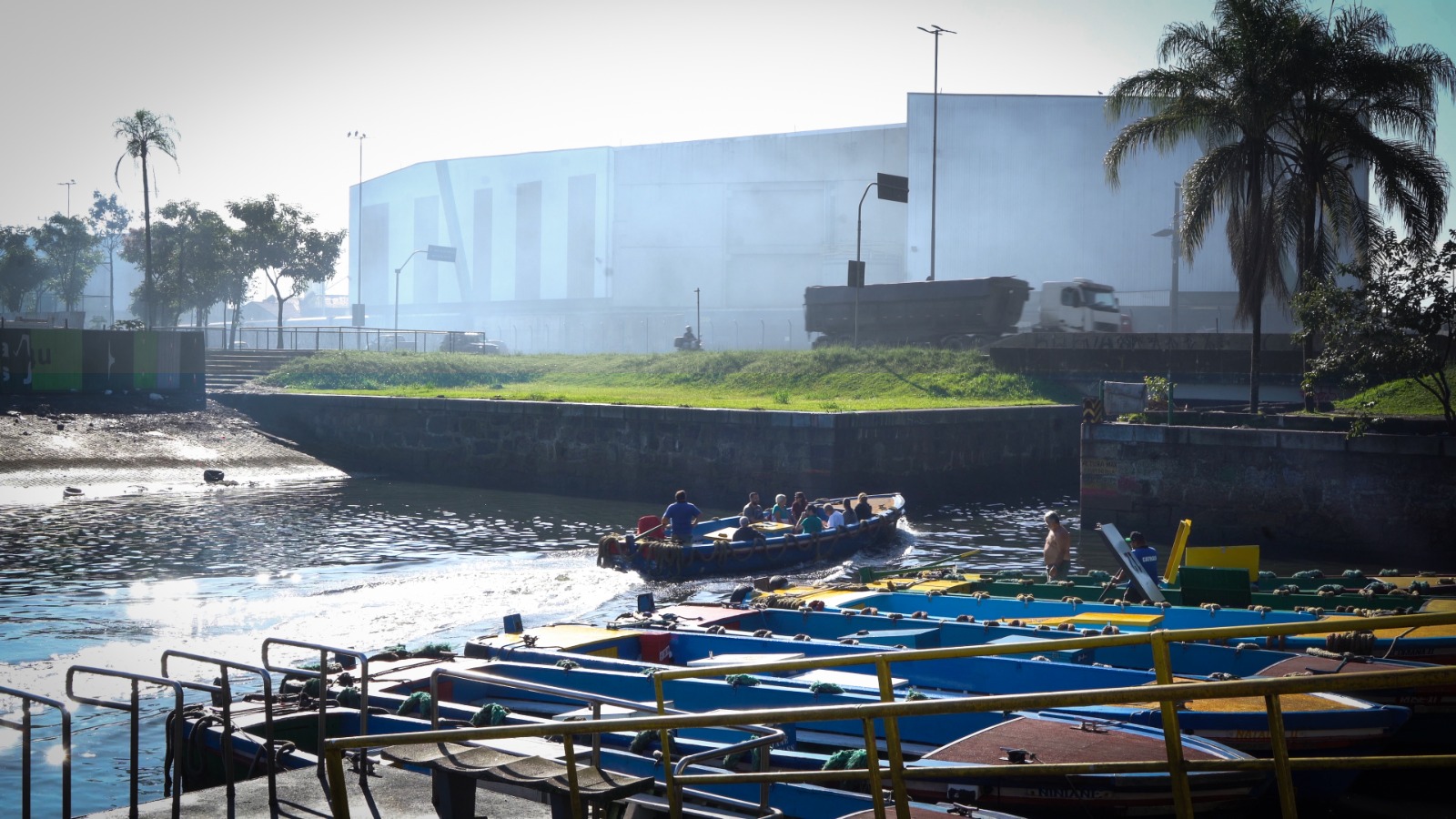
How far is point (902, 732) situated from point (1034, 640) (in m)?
Answer: 1.78

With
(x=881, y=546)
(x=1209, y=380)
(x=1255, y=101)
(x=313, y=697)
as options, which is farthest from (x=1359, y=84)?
(x=313, y=697)

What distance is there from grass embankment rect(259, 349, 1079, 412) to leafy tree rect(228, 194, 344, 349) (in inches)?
635

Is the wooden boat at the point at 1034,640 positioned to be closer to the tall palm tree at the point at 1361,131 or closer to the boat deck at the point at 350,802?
the boat deck at the point at 350,802

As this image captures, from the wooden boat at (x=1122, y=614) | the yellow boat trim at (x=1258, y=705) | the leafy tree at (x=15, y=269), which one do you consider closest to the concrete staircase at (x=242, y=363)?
the leafy tree at (x=15, y=269)

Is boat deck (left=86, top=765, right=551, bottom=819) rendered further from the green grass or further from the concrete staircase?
the concrete staircase

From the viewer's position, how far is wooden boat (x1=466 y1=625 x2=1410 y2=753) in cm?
975

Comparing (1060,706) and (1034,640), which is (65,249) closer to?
(1034,640)

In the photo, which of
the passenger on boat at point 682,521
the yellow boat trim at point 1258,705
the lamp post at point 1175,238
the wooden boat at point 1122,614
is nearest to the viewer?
the yellow boat trim at point 1258,705

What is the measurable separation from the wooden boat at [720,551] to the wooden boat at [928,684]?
31.2 ft

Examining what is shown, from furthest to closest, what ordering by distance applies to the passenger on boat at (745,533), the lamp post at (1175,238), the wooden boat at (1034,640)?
the lamp post at (1175,238)
the passenger on boat at (745,533)
the wooden boat at (1034,640)

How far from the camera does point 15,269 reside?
8094 cm

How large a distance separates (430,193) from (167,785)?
8330 cm

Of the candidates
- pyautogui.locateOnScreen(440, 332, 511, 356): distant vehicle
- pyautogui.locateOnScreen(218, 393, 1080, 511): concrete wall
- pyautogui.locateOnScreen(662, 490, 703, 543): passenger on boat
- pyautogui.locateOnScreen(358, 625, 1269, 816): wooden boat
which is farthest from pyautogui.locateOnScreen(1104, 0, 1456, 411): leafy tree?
pyautogui.locateOnScreen(440, 332, 511, 356): distant vehicle

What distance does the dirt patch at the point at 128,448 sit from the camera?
1341 inches
